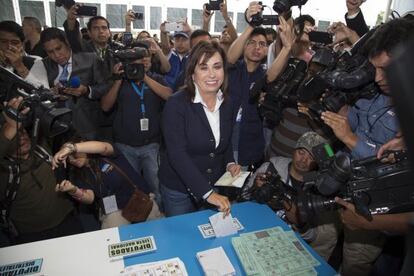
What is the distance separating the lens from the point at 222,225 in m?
1.56

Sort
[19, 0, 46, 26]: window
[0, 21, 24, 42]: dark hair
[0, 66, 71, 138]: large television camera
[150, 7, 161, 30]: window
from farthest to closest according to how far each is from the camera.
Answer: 1. [150, 7, 161, 30]: window
2. [19, 0, 46, 26]: window
3. [0, 21, 24, 42]: dark hair
4. [0, 66, 71, 138]: large television camera

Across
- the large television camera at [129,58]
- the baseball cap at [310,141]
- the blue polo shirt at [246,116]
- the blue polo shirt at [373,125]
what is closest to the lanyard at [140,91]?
the large television camera at [129,58]

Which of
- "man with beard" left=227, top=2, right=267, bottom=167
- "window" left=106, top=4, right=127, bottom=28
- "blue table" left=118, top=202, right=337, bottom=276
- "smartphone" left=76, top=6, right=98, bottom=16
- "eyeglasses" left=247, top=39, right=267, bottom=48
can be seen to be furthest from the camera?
"window" left=106, top=4, right=127, bottom=28

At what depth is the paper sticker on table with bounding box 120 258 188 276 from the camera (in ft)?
4.15

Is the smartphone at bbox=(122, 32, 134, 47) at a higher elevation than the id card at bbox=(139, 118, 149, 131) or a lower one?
higher

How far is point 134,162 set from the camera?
2.84 metres

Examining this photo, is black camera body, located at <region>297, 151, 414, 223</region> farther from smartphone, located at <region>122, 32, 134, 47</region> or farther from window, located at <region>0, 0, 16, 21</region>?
window, located at <region>0, 0, 16, 21</region>

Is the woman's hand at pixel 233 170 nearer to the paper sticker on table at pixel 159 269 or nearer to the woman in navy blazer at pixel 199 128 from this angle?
the woman in navy blazer at pixel 199 128

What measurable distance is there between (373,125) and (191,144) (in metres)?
1.10

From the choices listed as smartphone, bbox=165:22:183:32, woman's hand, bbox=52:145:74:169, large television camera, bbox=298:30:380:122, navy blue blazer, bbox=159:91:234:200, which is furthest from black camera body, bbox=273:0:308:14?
smartphone, bbox=165:22:183:32

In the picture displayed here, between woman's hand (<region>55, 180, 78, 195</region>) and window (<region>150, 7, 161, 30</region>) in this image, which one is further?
window (<region>150, 7, 161, 30</region>)

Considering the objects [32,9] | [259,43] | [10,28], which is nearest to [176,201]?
[259,43]

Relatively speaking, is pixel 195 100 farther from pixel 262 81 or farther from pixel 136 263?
pixel 136 263

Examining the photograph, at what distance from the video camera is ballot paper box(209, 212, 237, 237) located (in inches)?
63.4
